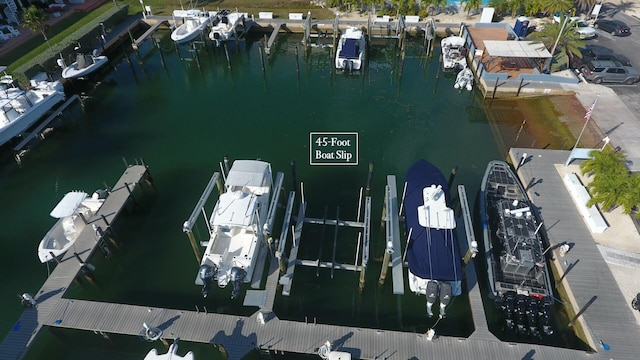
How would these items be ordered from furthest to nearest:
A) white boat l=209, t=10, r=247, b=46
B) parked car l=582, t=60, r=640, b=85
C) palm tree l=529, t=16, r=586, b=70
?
white boat l=209, t=10, r=247, b=46
palm tree l=529, t=16, r=586, b=70
parked car l=582, t=60, r=640, b=85

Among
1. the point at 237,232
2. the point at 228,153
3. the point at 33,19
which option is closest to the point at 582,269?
the point at 237,232

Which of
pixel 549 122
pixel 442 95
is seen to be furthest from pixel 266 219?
pixel 549 122

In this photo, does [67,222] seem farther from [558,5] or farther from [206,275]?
[558,5]

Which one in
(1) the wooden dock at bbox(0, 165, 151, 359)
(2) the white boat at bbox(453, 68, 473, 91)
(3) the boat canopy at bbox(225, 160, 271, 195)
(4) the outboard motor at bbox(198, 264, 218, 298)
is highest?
(3) the boat canopy at bbox(225, 160, 271, 195)

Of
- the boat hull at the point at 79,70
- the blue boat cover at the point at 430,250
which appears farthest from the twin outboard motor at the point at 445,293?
the boat hull at the point at 79,70

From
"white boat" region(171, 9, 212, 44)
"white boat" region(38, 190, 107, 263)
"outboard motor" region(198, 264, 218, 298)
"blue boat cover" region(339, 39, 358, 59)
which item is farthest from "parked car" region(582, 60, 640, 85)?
"white boat" region(38, 190, 107, 263)

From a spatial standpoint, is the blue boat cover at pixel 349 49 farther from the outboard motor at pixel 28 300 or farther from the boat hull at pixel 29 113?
the outboard motor at pixel 28 300

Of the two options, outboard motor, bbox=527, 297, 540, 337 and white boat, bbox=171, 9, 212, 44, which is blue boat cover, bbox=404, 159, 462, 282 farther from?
white boat, bbox=171, 9, 212, 44
